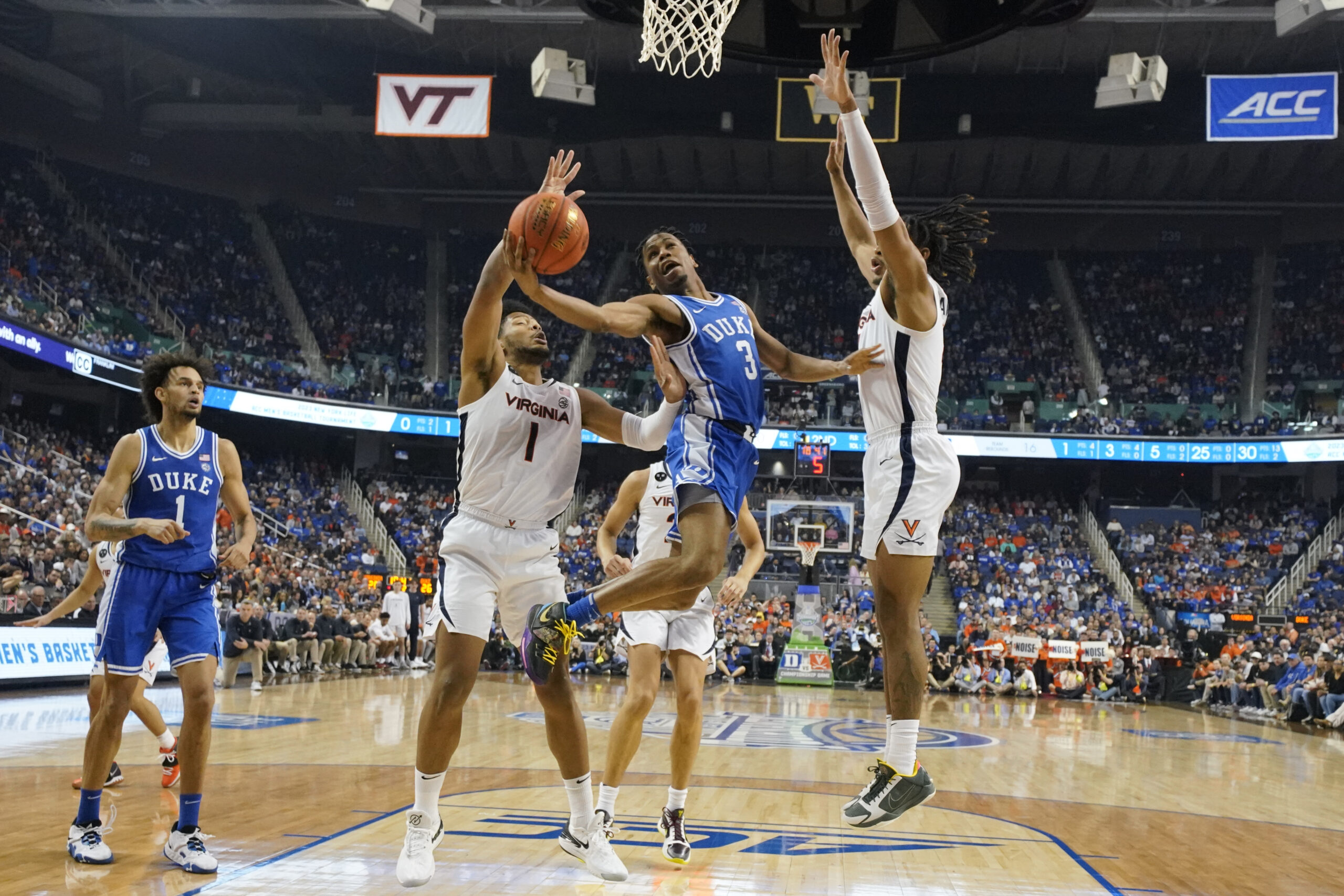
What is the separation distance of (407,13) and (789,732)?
18.5m

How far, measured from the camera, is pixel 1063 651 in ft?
75.0

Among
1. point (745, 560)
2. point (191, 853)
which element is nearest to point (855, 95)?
point (745, 560)

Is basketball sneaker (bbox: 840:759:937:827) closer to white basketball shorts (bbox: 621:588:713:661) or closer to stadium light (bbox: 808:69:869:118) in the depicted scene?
white basketball shorts (bbox: 621:588:713:661)

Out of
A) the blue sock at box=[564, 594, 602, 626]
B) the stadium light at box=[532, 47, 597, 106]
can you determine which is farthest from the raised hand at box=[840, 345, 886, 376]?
the stadium light at box=[532, 47, 597, 106]

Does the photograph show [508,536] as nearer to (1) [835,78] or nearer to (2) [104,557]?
(1) [835,78]

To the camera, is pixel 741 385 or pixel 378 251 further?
pixel 378 251

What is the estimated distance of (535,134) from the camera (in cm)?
3200

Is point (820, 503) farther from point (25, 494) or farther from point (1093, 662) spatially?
point (25, 494)

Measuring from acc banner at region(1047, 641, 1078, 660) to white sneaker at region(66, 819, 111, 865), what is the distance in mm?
20543

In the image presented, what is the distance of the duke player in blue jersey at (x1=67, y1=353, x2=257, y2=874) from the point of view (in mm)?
5328

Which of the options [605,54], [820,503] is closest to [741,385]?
[820,503]

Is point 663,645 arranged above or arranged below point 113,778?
above

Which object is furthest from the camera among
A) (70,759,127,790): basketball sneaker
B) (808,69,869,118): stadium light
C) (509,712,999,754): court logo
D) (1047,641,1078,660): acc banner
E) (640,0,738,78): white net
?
(1047,641,1078,660): acc banner

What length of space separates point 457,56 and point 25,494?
1643cm
